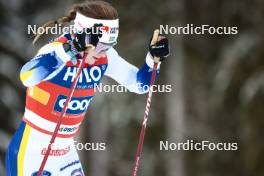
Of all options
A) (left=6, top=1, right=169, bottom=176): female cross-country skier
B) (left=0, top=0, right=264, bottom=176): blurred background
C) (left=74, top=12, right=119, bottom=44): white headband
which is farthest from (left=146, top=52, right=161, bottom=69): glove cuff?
(left=0, top=0, right=264, bottom=176): blurred background

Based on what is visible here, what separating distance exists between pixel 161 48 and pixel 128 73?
0.18 metres

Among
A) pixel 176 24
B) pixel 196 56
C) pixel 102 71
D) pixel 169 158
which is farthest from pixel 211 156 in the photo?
pixel 102 71

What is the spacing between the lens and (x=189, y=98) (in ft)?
30.0

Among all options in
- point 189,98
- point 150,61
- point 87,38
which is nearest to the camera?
point 87,38

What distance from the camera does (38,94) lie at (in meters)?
2.81

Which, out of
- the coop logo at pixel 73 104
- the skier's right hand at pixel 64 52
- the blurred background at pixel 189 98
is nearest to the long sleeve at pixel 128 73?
the coop logo at pixel 73 104

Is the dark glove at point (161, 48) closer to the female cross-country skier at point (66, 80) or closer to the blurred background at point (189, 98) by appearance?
the female cross-country skier at point (66, 80)

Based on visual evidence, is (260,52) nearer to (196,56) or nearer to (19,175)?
(196,56)

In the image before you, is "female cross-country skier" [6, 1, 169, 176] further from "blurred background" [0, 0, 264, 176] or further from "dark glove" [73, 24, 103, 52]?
"blurred background" [0, 0, 264, 176]

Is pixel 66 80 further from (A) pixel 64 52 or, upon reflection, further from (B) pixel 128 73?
(B) pixel 128 73

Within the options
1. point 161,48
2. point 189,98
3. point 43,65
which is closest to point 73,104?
point 43,65

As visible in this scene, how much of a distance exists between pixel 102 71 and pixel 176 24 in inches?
196

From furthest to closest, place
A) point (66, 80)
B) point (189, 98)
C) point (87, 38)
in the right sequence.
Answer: point (189, 98) < point (66, 80) < point (87, 38)

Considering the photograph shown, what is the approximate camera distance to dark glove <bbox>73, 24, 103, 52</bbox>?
266 centimetres
